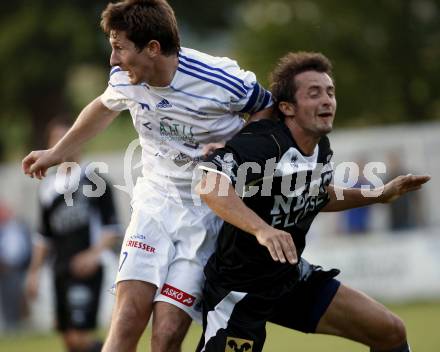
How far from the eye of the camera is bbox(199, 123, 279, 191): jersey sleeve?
5566 millimetres

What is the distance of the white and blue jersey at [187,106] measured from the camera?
601 centimetres

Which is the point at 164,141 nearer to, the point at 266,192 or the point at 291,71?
the point at 266,192

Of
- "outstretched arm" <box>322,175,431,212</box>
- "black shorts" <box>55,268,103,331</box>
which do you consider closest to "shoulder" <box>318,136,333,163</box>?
"outstretched arm" <box>322,175,431,212</box>

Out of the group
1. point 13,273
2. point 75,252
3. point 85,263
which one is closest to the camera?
point 85,263

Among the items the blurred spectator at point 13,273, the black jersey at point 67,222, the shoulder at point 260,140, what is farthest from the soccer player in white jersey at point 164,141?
the blurred spectator at point 13,273

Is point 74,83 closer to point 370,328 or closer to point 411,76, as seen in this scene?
point 411,76

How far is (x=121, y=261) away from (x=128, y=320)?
386 millimetres

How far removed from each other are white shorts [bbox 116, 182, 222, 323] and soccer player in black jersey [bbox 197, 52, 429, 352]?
0.10m

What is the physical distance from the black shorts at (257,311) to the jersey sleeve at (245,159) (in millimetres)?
762

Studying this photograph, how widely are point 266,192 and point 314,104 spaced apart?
22.1 inches

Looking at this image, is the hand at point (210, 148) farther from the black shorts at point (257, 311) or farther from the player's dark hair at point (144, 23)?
the black shorts at point (257, 311)

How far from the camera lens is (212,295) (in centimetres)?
608

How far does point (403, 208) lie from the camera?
14.9 m

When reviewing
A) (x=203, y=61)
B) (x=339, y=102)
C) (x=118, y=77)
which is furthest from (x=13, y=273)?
(x=203, y=61)
